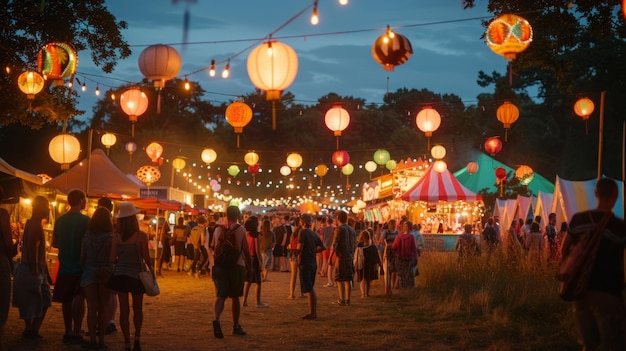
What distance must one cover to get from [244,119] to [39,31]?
4.63 meters

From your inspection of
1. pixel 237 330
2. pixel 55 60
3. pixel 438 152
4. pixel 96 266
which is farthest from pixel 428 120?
pixel 96 266

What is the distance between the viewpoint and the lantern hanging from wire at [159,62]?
12672mm

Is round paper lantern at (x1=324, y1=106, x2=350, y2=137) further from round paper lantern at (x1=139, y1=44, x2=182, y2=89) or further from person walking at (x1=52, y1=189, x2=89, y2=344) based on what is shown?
person walking at (x1=52, y1=189, x2=89, y2=344)

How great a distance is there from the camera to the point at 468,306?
12.4 m

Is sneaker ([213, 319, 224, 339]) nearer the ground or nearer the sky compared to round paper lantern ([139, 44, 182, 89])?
nearer the ground

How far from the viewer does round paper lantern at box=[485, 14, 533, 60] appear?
36.9ft

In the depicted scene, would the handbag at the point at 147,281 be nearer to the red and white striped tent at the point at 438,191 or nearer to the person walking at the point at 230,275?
the person walking at the point at 230,275

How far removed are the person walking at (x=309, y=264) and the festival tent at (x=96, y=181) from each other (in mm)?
9774

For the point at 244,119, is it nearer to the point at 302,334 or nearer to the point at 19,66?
the point at 19,66

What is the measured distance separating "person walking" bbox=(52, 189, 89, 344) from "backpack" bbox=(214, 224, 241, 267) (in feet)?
5.49

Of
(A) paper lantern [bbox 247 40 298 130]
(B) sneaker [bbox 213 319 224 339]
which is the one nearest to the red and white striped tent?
(A) paper lantern [bbox 247 40 298 130]

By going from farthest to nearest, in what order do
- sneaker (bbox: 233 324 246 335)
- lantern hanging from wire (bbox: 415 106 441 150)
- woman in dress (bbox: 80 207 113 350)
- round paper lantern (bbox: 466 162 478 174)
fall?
round paper lantern (bbox: 466 162 478 174), lantern hanging from wire (bbox: 415 106 441 150), sneaker (bbox: 233 324 246 335), woman in dress (bbox: 80 207 113 350)

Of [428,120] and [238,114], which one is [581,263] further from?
[428,120]

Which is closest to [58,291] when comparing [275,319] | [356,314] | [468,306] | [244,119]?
[275,319]
